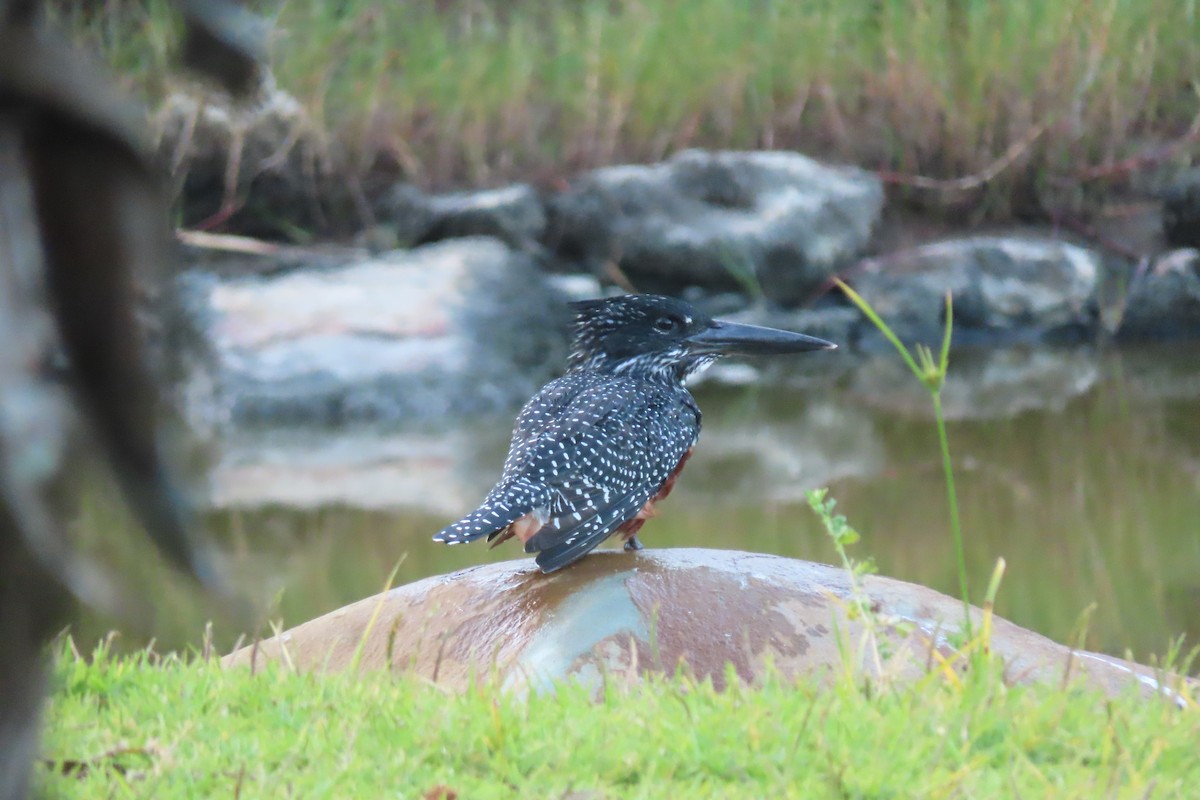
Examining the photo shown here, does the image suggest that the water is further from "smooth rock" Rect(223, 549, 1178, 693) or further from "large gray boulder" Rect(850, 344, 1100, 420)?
"smooth rock" Rect(223, 549, 1178, 693)

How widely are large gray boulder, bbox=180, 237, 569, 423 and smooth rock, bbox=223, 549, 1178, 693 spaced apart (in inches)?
173

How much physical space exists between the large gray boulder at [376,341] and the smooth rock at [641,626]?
440 centimetres

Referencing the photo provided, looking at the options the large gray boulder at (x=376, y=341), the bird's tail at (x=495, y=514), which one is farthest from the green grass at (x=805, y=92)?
the bird's tail at (x=495, y=514)

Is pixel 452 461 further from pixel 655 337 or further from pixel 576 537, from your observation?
pixel 576 537

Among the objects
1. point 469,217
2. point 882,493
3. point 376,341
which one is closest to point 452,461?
point 376,341

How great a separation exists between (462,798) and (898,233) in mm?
8842

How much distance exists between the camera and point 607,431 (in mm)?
3877

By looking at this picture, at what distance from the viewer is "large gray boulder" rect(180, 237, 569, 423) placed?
7973 millimetres

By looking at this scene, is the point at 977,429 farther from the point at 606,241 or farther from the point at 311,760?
the point at 311,760

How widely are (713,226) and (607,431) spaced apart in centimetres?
610

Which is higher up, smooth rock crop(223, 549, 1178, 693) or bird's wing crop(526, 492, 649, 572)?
bird's wing crop(526, 492, 649, 572)

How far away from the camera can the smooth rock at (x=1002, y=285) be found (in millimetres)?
9789


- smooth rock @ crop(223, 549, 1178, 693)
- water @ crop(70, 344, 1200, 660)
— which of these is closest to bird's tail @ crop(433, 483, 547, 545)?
smooth rock @ crop(223, 549, 1178, 693)

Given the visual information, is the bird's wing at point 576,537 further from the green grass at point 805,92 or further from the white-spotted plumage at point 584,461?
the green grass at point 805,92
